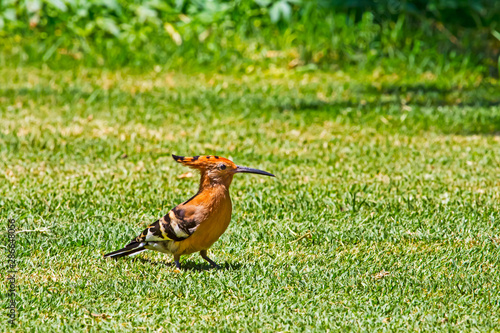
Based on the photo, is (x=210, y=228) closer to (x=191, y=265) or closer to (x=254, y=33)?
(x=191, y=265)

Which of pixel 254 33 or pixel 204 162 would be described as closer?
pixel 204 162

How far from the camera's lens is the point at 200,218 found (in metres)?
4.01

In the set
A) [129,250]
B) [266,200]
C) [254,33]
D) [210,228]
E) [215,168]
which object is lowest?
[266,200]

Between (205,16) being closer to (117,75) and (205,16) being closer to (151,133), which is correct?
(117,75)

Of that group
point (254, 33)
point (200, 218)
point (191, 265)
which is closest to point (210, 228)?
point (200, 218)

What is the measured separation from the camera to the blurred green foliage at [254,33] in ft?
36.3

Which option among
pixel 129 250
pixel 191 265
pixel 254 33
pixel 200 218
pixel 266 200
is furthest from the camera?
pixel 254 33

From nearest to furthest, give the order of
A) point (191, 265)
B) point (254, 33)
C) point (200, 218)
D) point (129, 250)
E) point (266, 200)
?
point (200, 218) < point (129, 250) < point (191, 265) < point (266, 200) < point (254, 33)

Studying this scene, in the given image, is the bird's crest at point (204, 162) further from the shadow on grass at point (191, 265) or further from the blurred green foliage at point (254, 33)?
the blurred green foliage at point (254, 33)

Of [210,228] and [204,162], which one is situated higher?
[204,162]

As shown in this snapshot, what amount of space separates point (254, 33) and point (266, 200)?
6431 mm

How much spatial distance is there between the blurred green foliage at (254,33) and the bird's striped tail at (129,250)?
7.03 m

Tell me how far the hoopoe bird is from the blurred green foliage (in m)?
7.08

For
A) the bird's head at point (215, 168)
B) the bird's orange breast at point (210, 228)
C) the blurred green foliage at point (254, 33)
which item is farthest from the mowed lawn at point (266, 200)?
the blurred green foliage at point (254, 33)
